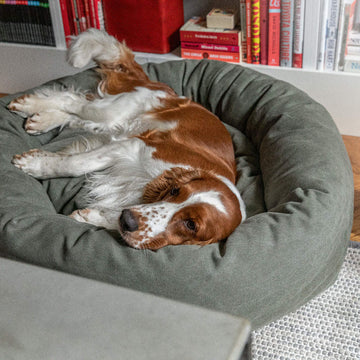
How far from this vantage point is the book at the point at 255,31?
9.11ft

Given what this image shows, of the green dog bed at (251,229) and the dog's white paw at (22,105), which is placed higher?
the dog's white paw at (22,105)

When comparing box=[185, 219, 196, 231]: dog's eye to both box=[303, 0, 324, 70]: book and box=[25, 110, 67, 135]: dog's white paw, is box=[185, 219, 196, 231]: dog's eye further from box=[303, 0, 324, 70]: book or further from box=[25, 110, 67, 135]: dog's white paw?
box=[303, 0, 324, 70]: book

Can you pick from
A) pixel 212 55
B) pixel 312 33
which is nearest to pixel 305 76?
pixel 312 33

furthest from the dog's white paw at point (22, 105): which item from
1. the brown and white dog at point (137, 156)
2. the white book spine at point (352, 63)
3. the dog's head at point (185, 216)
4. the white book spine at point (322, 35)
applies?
the white book spine at point (352, 63)

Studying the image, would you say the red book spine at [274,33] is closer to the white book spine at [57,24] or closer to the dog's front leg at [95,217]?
the white book spine at [57,24]

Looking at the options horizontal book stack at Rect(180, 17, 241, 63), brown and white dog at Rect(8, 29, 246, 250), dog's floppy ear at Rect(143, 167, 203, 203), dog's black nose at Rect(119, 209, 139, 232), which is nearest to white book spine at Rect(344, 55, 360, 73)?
horizontal book stack at Rect(180, 17, 241, 63)

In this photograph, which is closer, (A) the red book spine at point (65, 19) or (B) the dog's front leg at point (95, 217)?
(B) the dog's front leg at point (95, 217)

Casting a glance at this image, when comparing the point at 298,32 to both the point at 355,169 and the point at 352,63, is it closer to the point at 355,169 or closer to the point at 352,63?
the point at 352,63

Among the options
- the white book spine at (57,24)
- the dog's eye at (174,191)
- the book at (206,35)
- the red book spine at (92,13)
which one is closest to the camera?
the dog's eye at (174,191)

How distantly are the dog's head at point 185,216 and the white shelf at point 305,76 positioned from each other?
4.50 feet

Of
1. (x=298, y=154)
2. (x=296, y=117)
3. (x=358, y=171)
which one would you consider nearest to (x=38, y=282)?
(x=298, y=154)

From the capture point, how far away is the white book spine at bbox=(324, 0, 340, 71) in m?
2.64

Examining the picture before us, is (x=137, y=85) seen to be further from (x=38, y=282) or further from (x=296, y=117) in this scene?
(x=38, y=282)

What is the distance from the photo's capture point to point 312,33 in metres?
2.73
